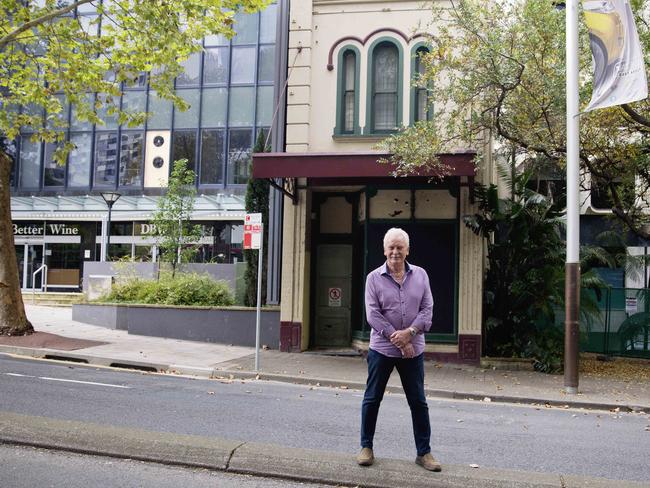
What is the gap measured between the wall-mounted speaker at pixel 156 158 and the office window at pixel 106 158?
1573 millimetres

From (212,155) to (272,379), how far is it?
1703 centimetres

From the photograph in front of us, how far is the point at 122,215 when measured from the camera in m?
26.8

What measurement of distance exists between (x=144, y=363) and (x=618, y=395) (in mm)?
8345

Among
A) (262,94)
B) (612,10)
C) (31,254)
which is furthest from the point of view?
(31,254)

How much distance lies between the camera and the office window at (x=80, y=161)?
2775cm

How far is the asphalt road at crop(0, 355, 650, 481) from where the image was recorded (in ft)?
19.4

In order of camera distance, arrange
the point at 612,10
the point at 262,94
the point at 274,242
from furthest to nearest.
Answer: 1. the point at 262,94
2. the point at 274,242
3. the point at 612,10

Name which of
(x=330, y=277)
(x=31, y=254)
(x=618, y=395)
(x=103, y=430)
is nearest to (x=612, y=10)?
(x=618, y=395)

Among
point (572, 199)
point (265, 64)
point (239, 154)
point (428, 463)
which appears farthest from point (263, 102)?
point (428, 463)

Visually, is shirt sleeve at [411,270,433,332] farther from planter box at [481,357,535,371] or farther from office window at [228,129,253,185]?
office window at [228,129,253,185]

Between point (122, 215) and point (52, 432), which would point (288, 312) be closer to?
point (52, 432)

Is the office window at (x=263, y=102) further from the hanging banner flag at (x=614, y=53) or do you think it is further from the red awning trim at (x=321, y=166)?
the hanging banner flag at (x=614, y=53)

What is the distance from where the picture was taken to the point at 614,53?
987cm

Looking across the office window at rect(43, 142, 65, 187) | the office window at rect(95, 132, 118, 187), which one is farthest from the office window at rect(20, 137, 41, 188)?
the office window at rect(95, 132, 118, 187)
